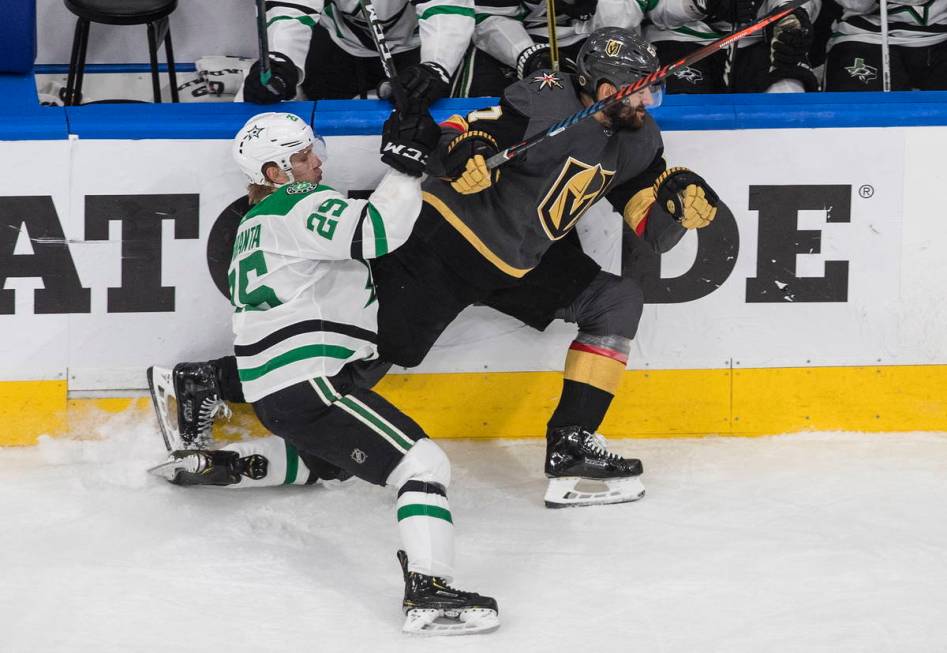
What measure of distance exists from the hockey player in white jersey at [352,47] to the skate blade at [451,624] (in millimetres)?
1275

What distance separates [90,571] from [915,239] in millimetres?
2361

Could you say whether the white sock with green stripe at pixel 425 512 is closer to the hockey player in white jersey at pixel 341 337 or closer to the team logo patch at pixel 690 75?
the hockey player in white jersey at pixel 341 337

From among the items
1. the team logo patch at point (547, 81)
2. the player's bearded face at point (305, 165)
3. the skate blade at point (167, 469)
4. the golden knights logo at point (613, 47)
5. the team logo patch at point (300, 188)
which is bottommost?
the skate blade at point (167, 469)

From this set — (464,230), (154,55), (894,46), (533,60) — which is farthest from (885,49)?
(154,55)

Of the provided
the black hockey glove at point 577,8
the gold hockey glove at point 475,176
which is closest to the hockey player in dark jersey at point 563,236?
the gold hockey glove at point 475,176

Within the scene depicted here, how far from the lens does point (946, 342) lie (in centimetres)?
354

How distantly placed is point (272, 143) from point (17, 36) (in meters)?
0.99

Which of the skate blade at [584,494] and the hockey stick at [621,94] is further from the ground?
the hockey stick at [621,94]

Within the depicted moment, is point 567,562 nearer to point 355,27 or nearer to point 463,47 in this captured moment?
point 463,47

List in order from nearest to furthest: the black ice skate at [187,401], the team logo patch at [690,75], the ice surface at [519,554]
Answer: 1. the ice surface at [519,554]
2. the black ice skate at [187,401]
3. the team logo patch at [690,75]

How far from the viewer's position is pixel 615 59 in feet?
9.87

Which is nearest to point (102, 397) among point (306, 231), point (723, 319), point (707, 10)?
point (306, 231)

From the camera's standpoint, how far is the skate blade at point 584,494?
318 centimetres

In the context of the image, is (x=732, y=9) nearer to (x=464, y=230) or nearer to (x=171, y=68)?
(x=464, y=230)
